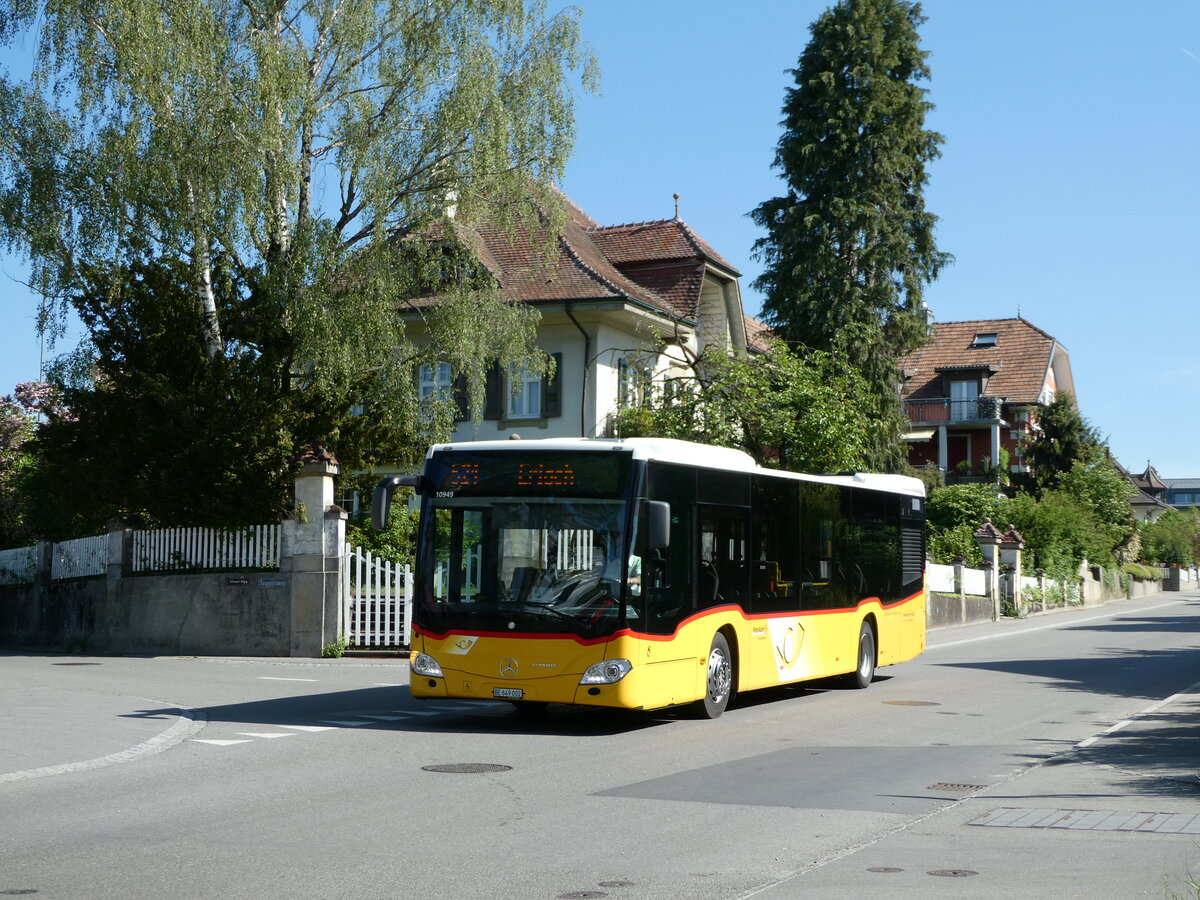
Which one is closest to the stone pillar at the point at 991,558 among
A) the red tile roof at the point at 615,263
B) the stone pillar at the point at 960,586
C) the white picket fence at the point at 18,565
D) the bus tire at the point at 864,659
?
the stone pillar at the point at 960,586

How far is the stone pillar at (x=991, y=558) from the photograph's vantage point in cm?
4769

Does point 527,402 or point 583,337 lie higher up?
point 583,337

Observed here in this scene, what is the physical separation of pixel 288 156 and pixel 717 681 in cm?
1476

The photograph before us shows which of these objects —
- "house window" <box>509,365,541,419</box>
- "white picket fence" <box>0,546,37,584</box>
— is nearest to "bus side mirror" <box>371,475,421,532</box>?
"white picket fence" <box>0,546,37,584</box>

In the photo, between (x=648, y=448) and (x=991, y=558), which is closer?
(x=648, y=448)

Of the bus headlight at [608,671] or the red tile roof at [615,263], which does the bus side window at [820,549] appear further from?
the red tile roof at [615,263]

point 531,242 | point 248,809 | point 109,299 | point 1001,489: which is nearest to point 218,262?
point 109,299

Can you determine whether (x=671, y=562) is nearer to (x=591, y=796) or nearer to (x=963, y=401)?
(x=591, y=796)

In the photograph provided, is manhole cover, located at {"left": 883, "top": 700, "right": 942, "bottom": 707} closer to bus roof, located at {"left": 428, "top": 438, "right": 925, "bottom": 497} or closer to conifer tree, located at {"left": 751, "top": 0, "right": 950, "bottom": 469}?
bus roof, located at {"left": 428, "top": 438, "right": 925, "bottom": 497}

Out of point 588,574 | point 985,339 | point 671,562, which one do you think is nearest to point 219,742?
point 588,574

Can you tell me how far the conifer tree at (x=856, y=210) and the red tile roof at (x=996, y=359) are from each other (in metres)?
31.3

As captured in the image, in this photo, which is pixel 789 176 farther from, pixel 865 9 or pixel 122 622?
pixel 122 622

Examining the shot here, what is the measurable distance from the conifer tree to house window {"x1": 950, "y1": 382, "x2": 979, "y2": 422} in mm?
29891

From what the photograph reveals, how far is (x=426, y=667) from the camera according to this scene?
13906 millimetres
